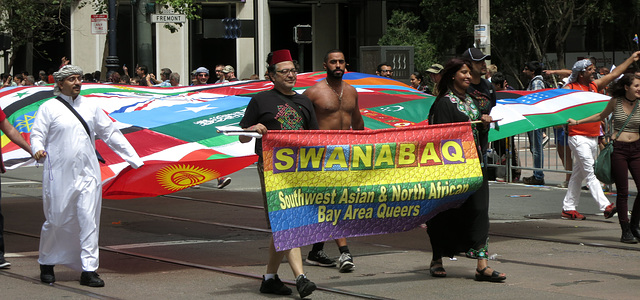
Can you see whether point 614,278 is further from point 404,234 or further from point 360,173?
point 404,234

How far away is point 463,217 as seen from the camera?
815 centimetres

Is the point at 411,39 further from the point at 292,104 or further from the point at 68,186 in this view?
the point at 68,186

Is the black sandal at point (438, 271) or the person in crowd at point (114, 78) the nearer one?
the black sandal at point (438, 271)

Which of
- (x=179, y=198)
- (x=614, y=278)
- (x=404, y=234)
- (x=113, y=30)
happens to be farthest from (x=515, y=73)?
(x=614, y=278)

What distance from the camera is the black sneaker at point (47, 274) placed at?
8.26 meters

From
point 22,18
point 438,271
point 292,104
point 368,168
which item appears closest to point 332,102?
point 292,104

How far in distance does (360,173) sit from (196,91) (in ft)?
17.0

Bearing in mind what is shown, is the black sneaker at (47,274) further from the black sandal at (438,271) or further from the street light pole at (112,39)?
the street light pole at (112,39)

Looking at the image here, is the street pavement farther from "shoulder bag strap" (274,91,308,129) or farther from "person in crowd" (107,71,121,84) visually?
"person in crowd" (107,71,121,84)

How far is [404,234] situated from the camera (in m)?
11.1

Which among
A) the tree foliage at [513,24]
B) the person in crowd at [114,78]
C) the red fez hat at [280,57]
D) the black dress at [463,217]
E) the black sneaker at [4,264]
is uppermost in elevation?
the tree foliage at [513,24]

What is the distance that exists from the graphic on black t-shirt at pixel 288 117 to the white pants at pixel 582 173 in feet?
16.9

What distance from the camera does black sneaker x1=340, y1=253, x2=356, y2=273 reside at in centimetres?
859

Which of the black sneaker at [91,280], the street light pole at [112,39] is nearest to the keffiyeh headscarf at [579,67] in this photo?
the black sneaker at [91,280]
